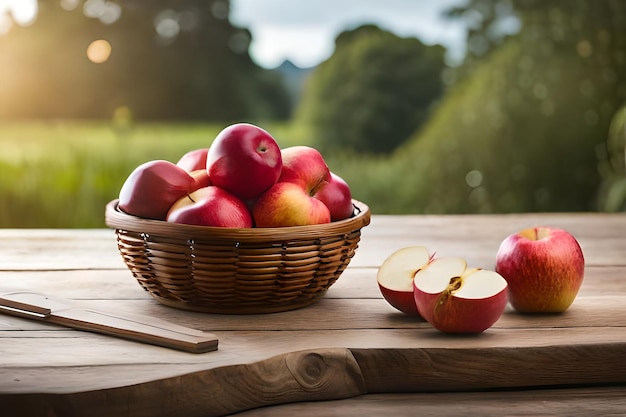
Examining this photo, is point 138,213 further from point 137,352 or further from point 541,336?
point 541,336

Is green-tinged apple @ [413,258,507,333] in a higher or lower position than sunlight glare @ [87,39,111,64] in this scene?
higher

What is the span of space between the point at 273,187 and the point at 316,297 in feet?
0.56

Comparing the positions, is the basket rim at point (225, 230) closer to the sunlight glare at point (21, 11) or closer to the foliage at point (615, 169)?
the sunlight glare at point (21, 11)

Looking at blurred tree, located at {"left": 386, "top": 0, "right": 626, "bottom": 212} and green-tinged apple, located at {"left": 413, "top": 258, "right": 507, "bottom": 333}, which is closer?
green-tinged apple, located at {"left": 413, "top": 258, "right": 507, "bottom": 333}

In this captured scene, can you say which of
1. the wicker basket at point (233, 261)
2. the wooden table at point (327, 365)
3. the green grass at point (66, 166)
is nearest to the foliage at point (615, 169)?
the green grass at point (66, 166)

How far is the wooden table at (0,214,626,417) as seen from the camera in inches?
33.4

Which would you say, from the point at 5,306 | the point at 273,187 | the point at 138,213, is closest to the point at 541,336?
the point at 273,187

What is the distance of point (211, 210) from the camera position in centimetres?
105

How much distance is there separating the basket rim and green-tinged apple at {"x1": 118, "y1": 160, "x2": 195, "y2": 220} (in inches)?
0.8

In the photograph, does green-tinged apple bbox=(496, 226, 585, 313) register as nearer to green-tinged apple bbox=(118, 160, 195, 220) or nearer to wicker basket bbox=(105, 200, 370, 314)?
wicker basket bbox=(105, 200, 370, 314)

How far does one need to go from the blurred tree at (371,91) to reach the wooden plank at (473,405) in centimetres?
218

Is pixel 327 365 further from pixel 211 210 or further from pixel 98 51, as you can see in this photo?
pixel 98 51

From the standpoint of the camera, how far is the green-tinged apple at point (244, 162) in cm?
109

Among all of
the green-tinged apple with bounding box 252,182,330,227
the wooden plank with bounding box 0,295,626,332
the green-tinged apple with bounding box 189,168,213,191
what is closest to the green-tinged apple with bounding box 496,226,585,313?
the wooden plank with bounding box 0,295,626,332
